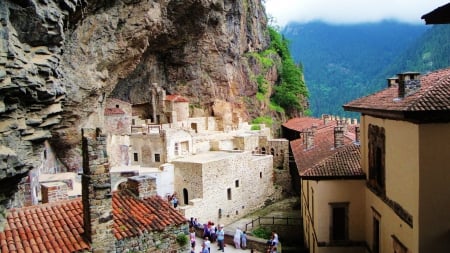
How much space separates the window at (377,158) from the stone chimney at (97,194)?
9.97 meters

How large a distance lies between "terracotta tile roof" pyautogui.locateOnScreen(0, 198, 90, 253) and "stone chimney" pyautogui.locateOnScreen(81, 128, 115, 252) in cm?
36

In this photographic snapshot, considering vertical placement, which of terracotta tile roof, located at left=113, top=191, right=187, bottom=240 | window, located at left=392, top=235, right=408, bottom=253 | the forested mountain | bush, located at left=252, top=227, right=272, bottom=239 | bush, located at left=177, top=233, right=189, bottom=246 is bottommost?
bush, located at left=252, top=227, right=272, bottom=239

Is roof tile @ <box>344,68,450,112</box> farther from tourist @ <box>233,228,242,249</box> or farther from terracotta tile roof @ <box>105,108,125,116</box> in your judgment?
terracotta tile roof @ <box>105,108,125,116</box>

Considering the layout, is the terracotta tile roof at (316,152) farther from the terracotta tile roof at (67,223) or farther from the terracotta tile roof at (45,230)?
the terracotta tile roof at (45,230)

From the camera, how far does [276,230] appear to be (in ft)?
89.5

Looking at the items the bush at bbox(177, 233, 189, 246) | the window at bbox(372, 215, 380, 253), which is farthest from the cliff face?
the window at bbox(372, 215, 380, 253)

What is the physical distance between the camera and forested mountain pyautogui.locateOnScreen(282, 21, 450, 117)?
291ft

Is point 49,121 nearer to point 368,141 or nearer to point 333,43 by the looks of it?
point 368,141

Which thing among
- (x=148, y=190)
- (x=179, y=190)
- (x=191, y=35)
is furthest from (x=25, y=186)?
(x=191, y=35)

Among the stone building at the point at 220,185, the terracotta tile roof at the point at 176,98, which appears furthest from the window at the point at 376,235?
the terracotta tile roof at the point at 176,98

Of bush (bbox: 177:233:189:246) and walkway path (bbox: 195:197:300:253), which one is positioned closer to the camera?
bush (bbox: 177:233:189:246)

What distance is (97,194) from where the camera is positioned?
31.3 feet

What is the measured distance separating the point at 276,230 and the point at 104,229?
1954 cm

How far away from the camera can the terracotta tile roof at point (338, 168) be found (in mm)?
16844
